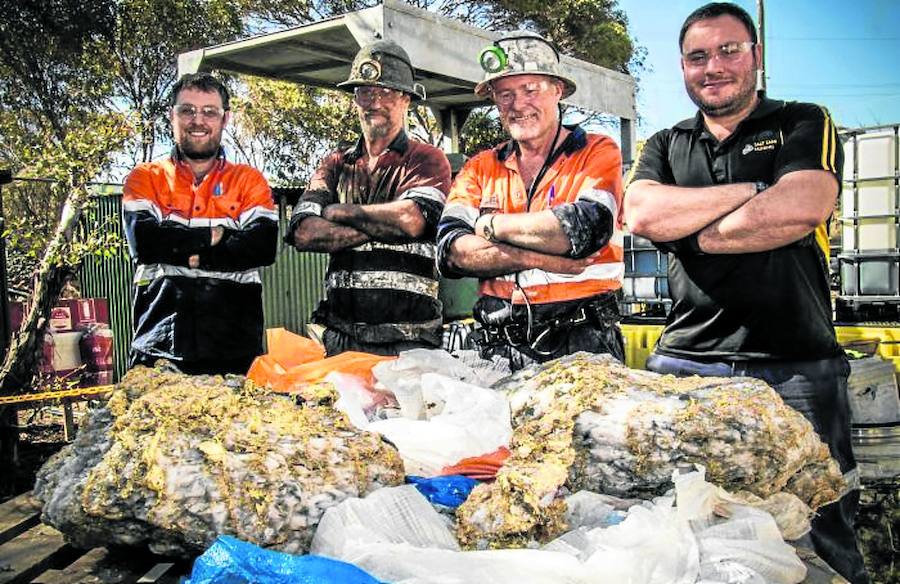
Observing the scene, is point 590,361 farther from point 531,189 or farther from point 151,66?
point 151,66

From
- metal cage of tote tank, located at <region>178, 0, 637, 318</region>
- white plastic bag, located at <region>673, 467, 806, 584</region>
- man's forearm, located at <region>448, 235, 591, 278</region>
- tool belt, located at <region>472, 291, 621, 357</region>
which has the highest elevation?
metal cage of tote tank, located at <region>178, 0, 637, 318</region>

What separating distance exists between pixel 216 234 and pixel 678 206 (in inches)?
74.9

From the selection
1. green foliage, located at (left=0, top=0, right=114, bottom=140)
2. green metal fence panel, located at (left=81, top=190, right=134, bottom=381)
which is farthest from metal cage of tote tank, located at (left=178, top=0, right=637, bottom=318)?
green foliage, located at (left=0, top=0, right=114, bottom=140)

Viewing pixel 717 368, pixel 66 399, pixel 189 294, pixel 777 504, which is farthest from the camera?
pixel 66 399

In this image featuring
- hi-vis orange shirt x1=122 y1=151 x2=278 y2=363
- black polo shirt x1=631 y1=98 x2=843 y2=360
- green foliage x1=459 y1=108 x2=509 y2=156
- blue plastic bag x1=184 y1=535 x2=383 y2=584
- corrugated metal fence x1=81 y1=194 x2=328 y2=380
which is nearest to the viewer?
blue plastic bag x1=184 y1=535 x2=383 y2=584

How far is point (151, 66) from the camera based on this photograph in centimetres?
1891

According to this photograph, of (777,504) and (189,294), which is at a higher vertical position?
(189,294)

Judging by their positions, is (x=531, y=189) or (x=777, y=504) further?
(x=531, y=189)

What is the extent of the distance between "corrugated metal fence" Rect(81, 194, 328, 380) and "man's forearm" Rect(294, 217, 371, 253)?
7861mm

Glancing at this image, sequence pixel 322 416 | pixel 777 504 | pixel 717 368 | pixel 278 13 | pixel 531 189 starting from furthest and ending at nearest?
1. pixel 278 13
2. pixel 531 189
3. pixel 717 368
4. pixel 322 416
5. pixel 777 504

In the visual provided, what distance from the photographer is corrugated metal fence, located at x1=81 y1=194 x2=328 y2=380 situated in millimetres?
11461

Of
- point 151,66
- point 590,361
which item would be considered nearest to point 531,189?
point 590,361

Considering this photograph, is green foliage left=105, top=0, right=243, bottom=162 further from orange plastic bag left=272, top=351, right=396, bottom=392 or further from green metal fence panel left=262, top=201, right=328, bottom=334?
orange plastic bag left=272, top=351, right=396, bottom=392

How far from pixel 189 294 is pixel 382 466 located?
6.43ft
